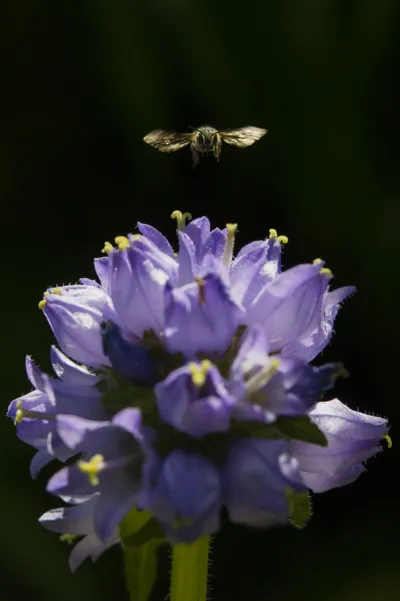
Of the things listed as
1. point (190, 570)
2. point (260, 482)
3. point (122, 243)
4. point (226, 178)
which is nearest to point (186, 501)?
point (260, 482)

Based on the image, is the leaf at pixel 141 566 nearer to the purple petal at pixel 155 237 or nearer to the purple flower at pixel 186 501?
the purple flower at pixel 186 501

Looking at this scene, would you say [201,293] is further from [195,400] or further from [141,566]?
[141,566]

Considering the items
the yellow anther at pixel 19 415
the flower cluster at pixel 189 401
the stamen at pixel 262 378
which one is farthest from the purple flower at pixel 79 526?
the stamen at pixel 262 378

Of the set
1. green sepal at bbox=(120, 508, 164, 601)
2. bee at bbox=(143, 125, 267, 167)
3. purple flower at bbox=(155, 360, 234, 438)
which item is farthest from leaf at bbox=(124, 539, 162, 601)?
bee at bbox=(143, 125, 267, 167)

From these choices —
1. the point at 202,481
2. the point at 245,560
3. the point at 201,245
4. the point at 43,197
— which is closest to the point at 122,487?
the point at 202,481

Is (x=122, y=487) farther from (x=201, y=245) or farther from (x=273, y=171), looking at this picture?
(x=273, y=171)

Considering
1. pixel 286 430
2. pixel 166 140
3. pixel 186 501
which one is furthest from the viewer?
pixel 166 140
